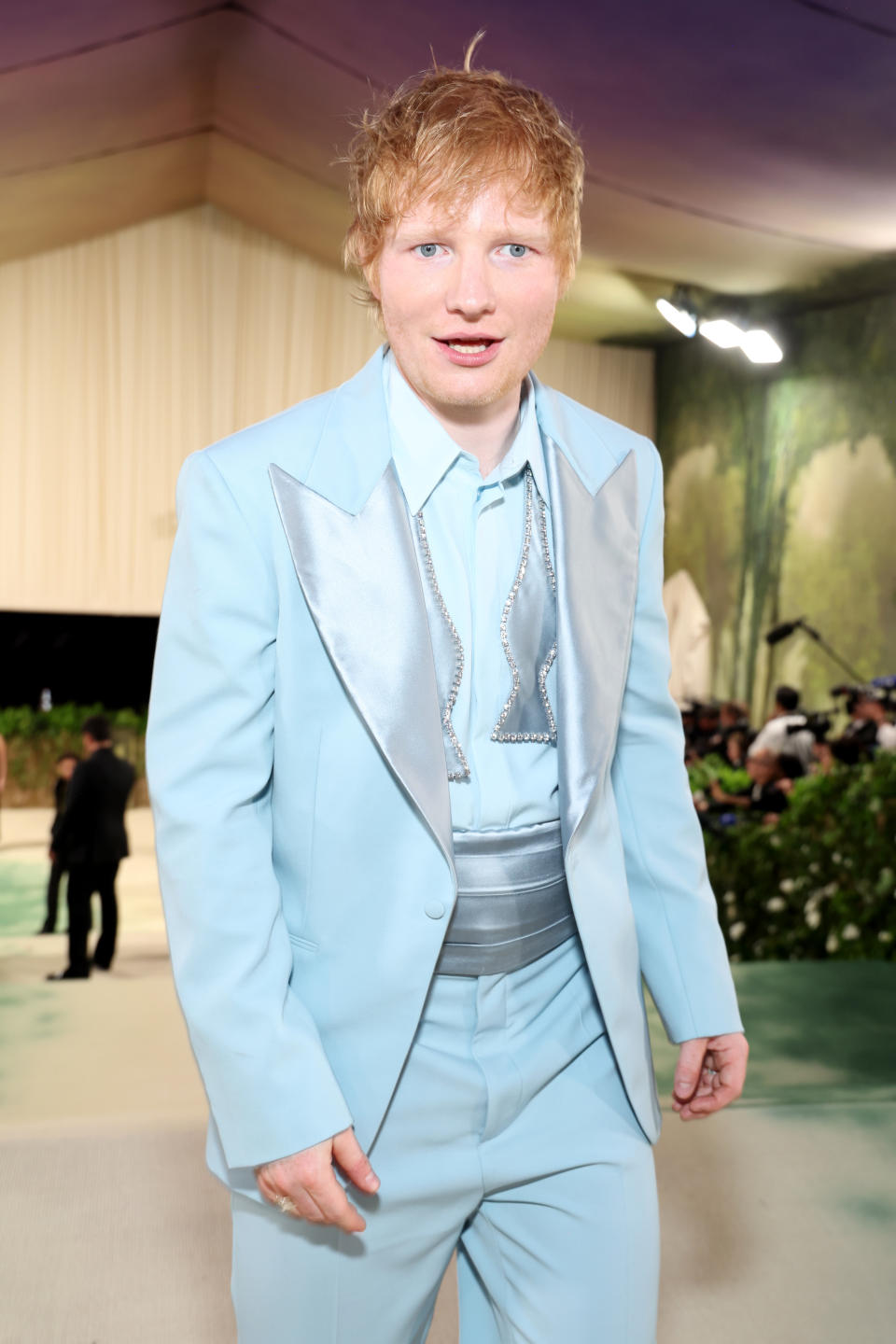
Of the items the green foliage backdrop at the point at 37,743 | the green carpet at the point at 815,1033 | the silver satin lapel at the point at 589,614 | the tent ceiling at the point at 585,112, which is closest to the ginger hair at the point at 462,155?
the silver satin lapel at the point at 589,614

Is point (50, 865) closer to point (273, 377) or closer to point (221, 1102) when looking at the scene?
point (273, 377)

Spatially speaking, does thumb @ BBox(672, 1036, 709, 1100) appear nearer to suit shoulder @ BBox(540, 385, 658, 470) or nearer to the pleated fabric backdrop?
suit shoulder @ BBox(540, 385, 658, 470)

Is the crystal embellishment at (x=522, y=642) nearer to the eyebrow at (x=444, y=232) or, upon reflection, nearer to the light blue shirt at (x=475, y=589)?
the light blue shirt at (x=475, y=589)

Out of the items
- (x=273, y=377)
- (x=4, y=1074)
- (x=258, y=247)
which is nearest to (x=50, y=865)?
(x=4, y=1074)

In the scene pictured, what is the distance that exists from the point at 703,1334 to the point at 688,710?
130 inches

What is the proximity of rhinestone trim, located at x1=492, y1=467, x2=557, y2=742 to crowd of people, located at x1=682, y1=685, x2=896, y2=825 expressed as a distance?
356 cm

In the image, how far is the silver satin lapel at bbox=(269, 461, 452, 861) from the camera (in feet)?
3.52

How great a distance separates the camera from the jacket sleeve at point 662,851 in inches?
51.1

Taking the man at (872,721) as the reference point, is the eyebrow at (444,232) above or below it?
above

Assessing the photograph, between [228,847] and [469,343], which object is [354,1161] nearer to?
[228,847]

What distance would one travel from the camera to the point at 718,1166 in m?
2.83

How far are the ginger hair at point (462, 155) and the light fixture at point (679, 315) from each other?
409 cm

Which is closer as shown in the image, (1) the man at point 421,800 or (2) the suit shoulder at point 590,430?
(1) the man at point 421,800

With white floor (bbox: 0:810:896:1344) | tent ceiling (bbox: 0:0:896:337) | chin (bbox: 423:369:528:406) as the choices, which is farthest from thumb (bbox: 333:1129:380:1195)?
tent ceiling (bbox: 0:0:896:337)
